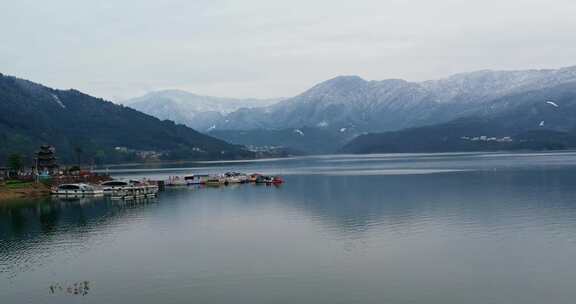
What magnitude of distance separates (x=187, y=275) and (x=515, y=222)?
48.9 metres

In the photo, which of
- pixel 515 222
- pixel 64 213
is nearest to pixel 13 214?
pixel 64 213

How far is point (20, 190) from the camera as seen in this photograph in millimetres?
133250

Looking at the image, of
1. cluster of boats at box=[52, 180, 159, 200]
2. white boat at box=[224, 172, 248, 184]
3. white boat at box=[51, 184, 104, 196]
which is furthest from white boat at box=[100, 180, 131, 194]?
white boat at box=[224, 172, 248, 184]

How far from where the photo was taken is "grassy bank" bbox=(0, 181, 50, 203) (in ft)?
416

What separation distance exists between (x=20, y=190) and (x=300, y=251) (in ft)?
315

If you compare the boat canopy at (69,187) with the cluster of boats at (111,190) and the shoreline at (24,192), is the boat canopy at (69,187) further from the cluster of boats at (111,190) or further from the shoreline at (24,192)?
the shoreline at (24,192)

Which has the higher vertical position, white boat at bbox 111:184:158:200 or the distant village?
the distant village

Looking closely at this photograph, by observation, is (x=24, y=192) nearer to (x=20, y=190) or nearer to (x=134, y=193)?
(x=20, y=190)

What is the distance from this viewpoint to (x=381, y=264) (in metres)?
55.4

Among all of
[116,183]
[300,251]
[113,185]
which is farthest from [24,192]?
[300,251]

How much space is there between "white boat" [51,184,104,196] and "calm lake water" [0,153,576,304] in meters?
25.8

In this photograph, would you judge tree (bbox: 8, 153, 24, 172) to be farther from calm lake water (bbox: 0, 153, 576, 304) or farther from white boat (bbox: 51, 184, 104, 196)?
calm lake water (bbox: 0, 153, 576, 304)

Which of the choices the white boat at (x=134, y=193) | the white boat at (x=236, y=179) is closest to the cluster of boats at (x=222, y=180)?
the white boat at (x=236, y=179)

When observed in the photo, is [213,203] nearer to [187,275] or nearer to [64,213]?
[64,213]
